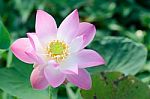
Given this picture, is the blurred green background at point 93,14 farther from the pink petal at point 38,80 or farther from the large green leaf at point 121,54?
the pink petal at point 38,80

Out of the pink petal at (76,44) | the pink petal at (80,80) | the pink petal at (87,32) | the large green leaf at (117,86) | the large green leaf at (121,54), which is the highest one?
the pink petal at (87,32)

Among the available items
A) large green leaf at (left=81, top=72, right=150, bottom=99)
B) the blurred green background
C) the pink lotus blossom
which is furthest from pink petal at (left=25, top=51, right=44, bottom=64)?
the blurred green background

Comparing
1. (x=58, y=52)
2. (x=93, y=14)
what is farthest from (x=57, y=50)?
(x=93, y=14)

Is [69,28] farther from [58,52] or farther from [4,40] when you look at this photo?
[4,40]

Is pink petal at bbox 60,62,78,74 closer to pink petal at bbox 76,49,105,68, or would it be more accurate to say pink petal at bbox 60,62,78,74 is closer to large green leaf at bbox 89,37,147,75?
pink petal at bbox 76,49,105,68

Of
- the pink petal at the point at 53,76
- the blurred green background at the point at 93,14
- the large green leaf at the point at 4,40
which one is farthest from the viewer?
the blurred green background at the point at 93,14

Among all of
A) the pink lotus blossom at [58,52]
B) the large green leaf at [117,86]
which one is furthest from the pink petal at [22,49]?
the large green leaf at [117,86]

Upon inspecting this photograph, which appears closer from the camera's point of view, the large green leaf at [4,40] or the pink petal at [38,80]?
the pink petal at [38,80]
